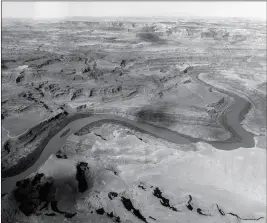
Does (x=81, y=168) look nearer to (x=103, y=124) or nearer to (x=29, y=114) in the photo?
(x=103, y=124)

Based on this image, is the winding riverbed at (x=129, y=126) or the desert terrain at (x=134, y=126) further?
the winding riverbed at (x=129, y=126)

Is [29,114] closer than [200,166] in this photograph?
No

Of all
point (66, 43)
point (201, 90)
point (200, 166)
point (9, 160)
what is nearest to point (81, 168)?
point (9, 160)

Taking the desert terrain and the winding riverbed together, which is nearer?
the desert terrain
